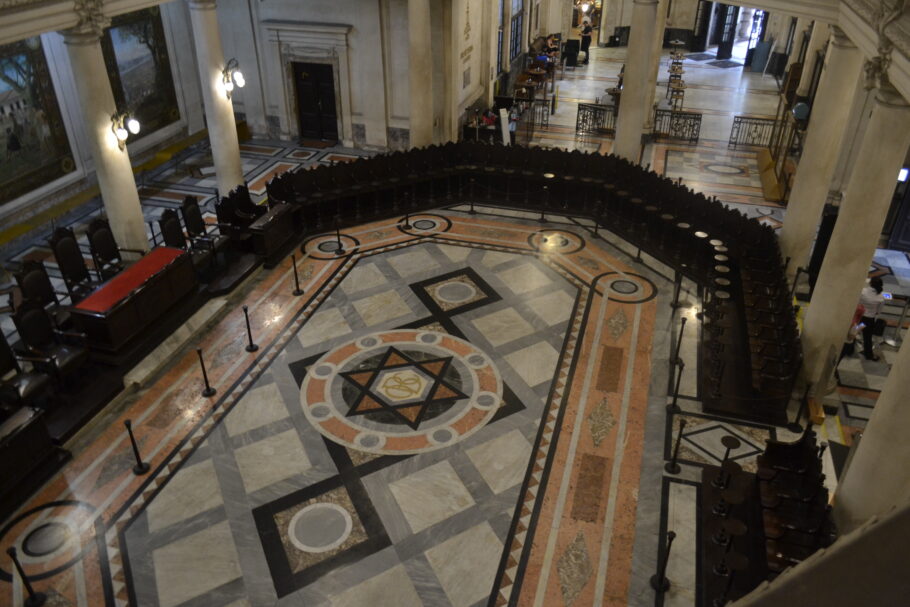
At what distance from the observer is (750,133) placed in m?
17.2

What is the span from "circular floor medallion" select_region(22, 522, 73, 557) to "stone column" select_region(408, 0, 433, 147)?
9.57 m

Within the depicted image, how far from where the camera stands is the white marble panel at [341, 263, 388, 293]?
33.8 ft

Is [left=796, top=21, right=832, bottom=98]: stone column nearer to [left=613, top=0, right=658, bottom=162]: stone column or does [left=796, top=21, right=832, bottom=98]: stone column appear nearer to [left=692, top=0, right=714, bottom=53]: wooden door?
[left=613, top=0, right=658, bottom=162]: stone column

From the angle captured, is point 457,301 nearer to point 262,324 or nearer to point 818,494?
point 262,324

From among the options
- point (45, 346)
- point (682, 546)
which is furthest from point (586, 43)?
point (682, 546)

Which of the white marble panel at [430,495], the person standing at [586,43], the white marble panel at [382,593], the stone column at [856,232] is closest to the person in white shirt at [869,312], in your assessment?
the stone column at [856,232]

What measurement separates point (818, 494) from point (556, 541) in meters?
2.32

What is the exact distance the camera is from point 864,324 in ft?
29.7

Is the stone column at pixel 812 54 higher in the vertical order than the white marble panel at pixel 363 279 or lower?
higher

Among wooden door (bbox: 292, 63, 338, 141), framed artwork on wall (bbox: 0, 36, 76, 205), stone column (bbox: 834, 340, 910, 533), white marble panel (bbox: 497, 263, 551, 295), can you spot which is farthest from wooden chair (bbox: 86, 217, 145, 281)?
stone column (bbox: 834, 340, 910, 533)

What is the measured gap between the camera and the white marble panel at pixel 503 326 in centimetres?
918

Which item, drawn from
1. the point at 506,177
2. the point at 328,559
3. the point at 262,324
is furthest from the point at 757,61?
the point at 328,559

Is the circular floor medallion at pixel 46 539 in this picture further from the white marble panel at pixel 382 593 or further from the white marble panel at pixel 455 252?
the white marble panel at pixel 455 252

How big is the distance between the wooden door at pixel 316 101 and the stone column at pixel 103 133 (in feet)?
22.3
